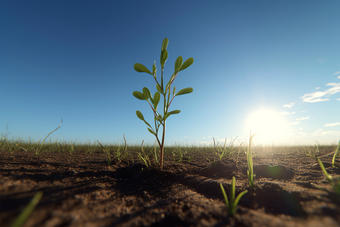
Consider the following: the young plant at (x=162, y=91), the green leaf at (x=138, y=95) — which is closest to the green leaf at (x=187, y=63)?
the young plant at (x=162, y=91)

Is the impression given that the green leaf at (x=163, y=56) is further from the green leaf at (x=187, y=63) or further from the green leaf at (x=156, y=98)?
the green leaf at (x=156, y=98)

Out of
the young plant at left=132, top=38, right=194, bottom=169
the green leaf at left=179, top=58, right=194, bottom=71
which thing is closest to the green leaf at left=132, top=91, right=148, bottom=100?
the young plant at left=132, top=38, right=194, bottom=169

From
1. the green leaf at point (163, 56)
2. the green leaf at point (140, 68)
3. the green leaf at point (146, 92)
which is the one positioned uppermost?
the green leaf at point (163, 56)

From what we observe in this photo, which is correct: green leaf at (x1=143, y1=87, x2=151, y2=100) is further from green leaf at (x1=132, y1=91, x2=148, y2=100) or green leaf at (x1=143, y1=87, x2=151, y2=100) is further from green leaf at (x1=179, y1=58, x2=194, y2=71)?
green leaf at (x1=179, y1=58, x2=194, y2=71)

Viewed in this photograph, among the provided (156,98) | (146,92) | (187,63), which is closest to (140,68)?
(146,92)

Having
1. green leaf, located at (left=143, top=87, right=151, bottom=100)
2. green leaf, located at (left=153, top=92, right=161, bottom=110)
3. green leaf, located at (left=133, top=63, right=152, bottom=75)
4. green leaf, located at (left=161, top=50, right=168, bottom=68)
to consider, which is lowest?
green leaf, located at (left=153, top=92, right=161, bottom=110)

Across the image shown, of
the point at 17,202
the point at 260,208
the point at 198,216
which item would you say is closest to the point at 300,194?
the point at 260,208

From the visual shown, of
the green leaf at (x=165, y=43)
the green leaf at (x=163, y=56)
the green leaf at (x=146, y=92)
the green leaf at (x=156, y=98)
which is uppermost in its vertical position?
the green leaf at (x=165, y=43)

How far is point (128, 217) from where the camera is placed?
0.79 meters

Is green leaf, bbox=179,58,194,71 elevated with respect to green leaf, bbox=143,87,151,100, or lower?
elevated

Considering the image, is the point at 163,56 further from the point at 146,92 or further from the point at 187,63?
the point at 146,92

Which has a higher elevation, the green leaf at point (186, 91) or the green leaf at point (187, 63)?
the green leaf at point (187, 63)

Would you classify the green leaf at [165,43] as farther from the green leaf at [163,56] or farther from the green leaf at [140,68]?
the green leaf at [140,68]

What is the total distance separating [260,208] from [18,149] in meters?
4.49
